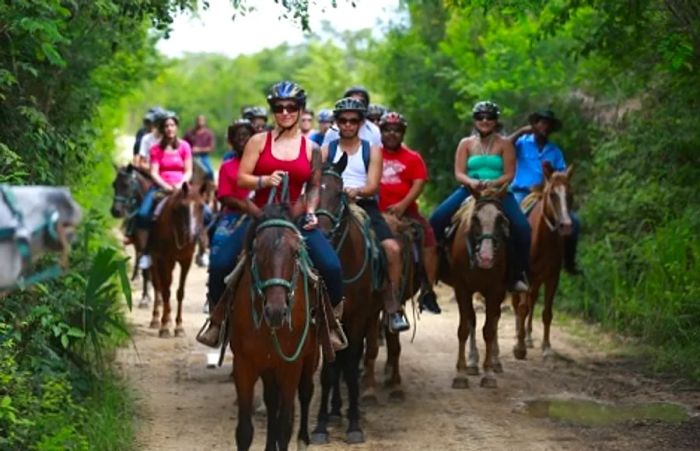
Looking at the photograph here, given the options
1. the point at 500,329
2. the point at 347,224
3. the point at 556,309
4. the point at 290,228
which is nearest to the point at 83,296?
the point at 347,224

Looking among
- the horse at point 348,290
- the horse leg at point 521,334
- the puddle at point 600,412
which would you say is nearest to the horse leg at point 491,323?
the puddle at point 600,412

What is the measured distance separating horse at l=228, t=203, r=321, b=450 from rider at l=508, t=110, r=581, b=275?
7632 millimetres

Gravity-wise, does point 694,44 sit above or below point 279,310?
above

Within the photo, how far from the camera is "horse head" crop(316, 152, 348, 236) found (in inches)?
440

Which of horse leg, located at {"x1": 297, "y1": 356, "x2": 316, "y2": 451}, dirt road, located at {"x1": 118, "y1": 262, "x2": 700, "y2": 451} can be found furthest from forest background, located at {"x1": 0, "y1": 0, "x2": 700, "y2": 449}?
horse leg, located at {"x1": 297, "y1": 356, "x2": 316, "y2": 451}

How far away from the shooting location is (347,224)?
39.0ft

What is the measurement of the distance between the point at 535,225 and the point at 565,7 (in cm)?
312

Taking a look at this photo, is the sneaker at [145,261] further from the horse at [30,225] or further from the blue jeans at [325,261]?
the horse at [30,225]

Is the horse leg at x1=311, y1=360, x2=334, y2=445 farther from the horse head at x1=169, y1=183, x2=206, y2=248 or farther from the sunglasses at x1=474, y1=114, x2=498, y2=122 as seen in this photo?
the horse head at x1=169, y1=183, x2=206, y2=248

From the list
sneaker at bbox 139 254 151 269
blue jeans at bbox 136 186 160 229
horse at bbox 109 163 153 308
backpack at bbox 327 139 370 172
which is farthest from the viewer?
horse at bbox 109 163 153 308

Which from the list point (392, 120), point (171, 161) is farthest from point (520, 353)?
point (171, 161)

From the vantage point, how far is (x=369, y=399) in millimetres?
13250

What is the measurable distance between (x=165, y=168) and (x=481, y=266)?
5940mm

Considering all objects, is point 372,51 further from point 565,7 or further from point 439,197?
point 565,7
